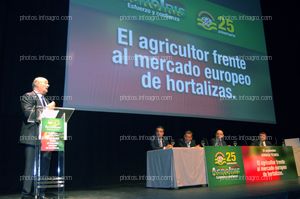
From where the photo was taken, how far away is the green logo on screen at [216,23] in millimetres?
6691

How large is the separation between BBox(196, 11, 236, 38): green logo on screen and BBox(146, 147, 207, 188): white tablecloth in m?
3.14

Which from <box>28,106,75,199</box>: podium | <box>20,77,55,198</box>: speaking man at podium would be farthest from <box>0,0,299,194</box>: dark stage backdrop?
<box>28,106,75,199</box>: podium

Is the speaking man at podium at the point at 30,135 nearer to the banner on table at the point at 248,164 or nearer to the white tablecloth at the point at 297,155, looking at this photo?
the banner on table at the point at 248,164

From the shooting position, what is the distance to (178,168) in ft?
14.8

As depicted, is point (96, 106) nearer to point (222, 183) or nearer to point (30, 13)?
point (30, 13)

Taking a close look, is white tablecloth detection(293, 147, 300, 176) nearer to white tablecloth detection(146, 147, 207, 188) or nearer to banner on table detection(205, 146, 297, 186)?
banner on table detection(205, 146, 297, 186)

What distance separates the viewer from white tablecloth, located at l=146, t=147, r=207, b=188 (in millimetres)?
4500

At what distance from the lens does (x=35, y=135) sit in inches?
137

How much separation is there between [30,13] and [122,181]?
339 cm

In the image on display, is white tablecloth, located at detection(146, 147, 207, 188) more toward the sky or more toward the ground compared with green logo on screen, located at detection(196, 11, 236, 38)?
more toward the ground

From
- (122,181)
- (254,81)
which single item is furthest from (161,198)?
(254,81)

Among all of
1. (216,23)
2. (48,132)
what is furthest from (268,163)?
(48,132)

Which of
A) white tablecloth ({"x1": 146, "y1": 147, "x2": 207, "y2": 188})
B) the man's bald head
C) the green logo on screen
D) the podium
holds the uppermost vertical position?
the green logo on screen

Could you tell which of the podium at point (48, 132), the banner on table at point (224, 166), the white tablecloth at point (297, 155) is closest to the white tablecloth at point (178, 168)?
the banner on table at point (224, 166)
